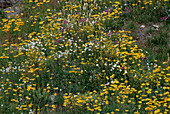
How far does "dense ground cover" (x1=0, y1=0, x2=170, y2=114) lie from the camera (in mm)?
6289

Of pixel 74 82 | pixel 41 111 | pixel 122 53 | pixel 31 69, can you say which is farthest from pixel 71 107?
pixel 122 53

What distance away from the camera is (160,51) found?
25.4 ft

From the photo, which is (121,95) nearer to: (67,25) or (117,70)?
(117,70)

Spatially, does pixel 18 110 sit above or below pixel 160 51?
below

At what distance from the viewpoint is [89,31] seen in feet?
27.9

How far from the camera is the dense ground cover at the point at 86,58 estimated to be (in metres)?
6.29

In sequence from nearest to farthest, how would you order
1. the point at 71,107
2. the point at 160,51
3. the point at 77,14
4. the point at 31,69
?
the point at 71,107, the point at 31,69, the point at 160,51, the point at 77,14

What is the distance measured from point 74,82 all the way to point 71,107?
1.28 m

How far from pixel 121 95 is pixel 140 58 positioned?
5.38ft

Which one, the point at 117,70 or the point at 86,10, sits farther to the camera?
the point at 86,10

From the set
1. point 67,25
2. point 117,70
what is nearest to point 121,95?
point 117,70

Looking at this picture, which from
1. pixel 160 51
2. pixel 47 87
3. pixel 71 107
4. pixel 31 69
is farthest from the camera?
pixel 160 51

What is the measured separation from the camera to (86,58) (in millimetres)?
7648

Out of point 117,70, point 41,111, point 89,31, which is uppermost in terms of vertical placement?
point 89,31
